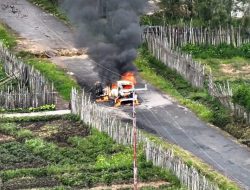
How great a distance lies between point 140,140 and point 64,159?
3.41m

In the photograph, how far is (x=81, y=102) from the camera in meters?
41.8

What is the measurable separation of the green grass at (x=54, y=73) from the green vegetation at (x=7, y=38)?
7.10ft

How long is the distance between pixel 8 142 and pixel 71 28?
21958 millimetres

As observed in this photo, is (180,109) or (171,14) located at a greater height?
(171,14)

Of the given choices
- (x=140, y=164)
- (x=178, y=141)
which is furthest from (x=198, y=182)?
(x=178, y=141)

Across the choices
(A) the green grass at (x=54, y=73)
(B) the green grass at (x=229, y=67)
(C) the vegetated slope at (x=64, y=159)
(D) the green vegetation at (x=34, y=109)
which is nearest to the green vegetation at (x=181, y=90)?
(B) the green grass at (x=229, y=67)

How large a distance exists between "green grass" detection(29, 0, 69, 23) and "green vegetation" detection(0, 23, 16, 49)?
5169mm

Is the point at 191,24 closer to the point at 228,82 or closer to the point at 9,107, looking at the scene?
the point at 228,82

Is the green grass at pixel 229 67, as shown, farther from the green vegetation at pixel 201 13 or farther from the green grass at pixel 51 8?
the green grass at pixel 51 8

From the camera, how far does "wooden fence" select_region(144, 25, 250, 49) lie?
2167 inches

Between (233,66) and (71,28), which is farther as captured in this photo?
(71,28)

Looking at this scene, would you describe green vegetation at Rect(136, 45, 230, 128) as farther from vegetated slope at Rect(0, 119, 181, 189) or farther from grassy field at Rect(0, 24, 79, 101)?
vegetated slope at Rect(0, 119, 181, 189)

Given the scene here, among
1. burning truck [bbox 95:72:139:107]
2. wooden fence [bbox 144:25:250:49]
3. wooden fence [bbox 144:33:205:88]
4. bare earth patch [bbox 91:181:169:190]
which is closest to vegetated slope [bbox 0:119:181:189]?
bare earth patch [bbox 91:181:169:190]

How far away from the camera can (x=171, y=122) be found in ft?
138
